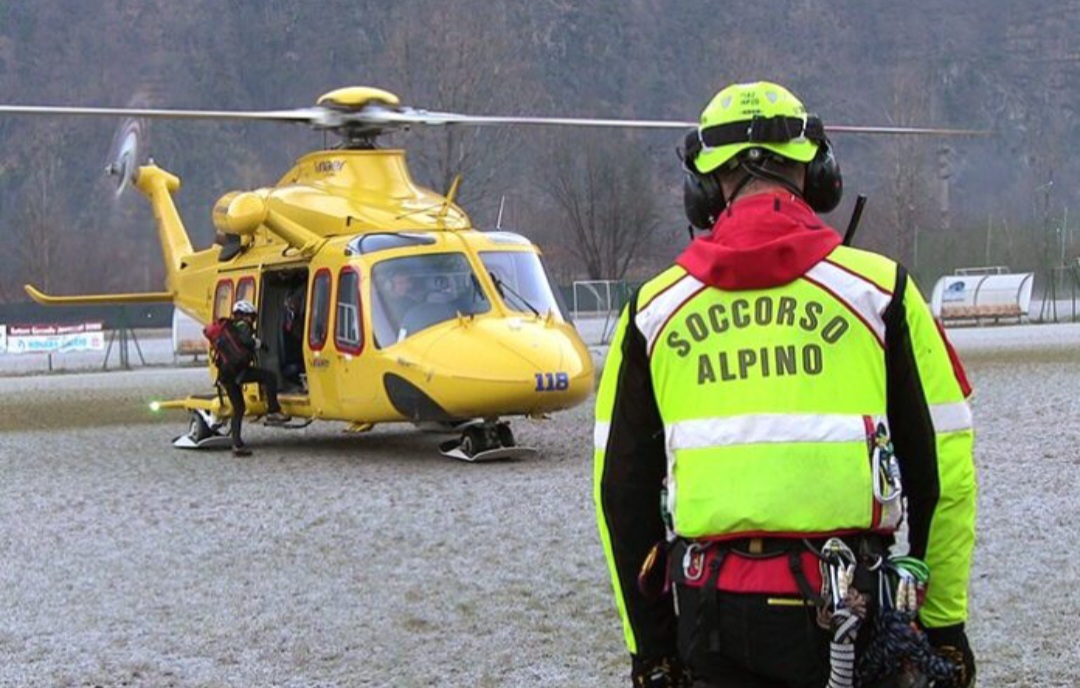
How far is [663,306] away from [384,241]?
35.6ft

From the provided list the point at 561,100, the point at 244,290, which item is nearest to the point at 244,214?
the point at 244,290

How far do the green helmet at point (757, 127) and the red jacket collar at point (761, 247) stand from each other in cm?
13

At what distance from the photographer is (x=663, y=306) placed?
3.09 m

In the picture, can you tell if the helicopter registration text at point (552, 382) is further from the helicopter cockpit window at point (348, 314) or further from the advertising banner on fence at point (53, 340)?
the advertising banner on fence at point (53, 340)

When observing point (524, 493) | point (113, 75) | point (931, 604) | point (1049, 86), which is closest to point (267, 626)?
point (524, 493)

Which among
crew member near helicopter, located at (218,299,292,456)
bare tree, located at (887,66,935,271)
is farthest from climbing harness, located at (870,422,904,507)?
bare tree, located at (887,66,935,271)

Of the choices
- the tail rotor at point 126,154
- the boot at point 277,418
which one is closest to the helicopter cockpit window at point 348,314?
the boot at point 277,418

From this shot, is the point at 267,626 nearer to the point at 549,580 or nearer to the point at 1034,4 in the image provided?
the point at 549,580

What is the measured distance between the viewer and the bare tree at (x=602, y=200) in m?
56.2

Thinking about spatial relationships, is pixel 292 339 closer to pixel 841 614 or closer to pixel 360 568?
pixel 360 568

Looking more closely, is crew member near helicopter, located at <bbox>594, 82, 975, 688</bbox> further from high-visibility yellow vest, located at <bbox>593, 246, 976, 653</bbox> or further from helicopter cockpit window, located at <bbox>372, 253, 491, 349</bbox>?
helicopter cockpit window, located at <bbox>372, 253, 491, 349</bbox>

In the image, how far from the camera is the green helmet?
10.3 ft

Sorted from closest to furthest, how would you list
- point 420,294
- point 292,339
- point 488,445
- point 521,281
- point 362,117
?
point 488,445, point 420,294, point 521,281, point 362,117, point 292,339

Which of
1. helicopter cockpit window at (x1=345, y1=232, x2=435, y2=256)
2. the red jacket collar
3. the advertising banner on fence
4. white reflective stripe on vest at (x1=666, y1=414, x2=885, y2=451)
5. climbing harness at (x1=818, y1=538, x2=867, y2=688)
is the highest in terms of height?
the red jacket collar
